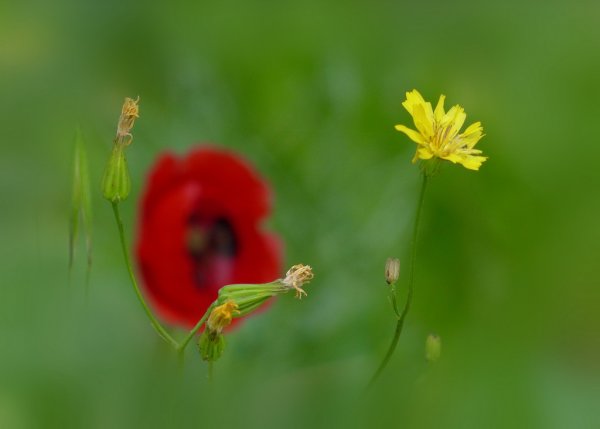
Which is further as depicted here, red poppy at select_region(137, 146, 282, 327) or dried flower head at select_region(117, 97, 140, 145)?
red poppy at select_region(137, 146, 282, 327)

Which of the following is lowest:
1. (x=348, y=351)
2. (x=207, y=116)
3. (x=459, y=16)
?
(x=348, y=351)

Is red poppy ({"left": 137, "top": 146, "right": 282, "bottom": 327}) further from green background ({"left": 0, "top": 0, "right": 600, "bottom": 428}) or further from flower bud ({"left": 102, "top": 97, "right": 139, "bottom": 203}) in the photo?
flower bud ({"left": 102, "top": 97, "right": 139, "bottom": 203})

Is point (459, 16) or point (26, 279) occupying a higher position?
point (459, 16)

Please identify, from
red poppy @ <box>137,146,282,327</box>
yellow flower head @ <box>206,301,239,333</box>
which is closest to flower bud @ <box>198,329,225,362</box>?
yellow flower head @ <box>206,301,239,333</box>

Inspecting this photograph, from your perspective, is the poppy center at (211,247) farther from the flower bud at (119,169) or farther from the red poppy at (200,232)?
the flower bud at (119,169)

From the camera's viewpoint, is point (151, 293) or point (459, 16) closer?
point (151, 293)

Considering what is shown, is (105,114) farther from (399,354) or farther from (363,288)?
(399,354)

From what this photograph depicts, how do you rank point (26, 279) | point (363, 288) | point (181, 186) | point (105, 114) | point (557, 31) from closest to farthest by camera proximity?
point (26, 279), point (181, 186), point (363, 288), point (105, 114), point (557, 31)

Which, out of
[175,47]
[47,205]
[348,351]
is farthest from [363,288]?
[175,47]
